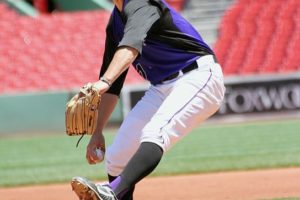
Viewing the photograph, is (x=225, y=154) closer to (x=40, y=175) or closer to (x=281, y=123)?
(x=40, y=175)

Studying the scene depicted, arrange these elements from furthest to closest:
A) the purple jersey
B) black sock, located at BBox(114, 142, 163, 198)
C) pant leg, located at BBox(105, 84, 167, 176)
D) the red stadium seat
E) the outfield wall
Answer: the red stadium seat → the outfield wall → pant leg, located at BBox(105, 84, 167, 176) → the purple jersey → black sock, located at BBox(114, 142, 163, 198)

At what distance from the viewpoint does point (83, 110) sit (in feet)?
12.5

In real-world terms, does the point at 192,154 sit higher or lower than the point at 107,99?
lower

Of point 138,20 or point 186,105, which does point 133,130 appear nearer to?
point 186,105

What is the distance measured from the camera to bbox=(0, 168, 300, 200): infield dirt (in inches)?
236

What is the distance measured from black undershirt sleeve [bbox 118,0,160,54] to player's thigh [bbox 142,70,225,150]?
392 millimetres

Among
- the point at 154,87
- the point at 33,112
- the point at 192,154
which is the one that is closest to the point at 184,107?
the point at 154,87

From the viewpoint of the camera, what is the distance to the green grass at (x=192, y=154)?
27.3 ft

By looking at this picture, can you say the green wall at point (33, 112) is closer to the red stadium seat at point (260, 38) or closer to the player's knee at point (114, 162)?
the red stadium seat at point (260, 38)

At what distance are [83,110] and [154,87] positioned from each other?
1.98ft

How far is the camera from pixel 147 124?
402cm

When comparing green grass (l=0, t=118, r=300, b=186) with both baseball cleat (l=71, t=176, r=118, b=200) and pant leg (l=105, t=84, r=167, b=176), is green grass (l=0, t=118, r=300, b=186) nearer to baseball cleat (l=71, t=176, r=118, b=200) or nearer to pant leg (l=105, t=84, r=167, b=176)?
pant leg (l=105, t=84, r=167, b=176)

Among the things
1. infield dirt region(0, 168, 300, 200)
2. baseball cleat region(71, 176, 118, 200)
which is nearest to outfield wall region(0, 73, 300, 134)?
infield dirt region(0, 168, 300, 200)

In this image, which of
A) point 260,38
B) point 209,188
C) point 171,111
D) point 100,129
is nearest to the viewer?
point 171,111
